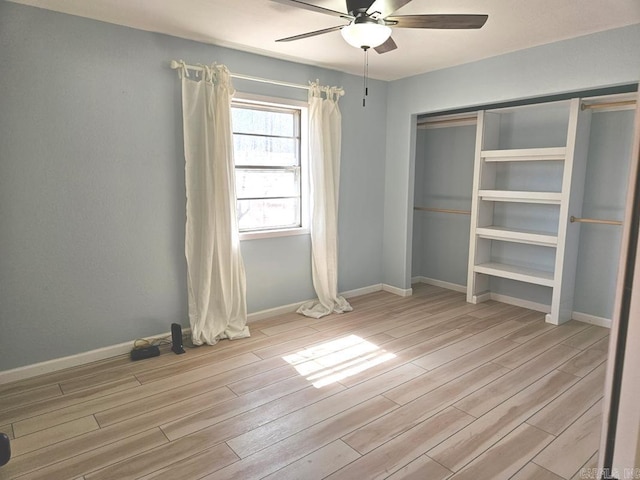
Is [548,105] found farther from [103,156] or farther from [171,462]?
[171,462]

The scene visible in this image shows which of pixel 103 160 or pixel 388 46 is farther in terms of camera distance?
pixel 103 160

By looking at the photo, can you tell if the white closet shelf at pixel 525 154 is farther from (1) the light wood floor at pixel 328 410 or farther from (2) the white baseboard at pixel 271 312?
(2) the white baseboard at pixel 271 312

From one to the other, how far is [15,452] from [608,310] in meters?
4.69

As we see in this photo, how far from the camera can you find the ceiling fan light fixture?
2.29 m

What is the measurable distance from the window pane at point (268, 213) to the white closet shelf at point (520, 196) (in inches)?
80.9

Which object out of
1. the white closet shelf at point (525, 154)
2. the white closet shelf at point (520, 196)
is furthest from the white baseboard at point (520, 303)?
the white closet shelf at point (525, 154)

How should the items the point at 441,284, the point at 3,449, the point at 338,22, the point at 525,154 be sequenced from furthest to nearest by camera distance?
the point at 441,284 → the point at 525,154 → the point at 338,22 → the point at 3,449

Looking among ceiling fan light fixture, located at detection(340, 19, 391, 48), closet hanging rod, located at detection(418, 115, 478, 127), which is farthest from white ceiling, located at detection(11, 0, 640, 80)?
closet hanging rod, located at detection(418, 115, 478, 127)

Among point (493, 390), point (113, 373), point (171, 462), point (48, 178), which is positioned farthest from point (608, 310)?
point (48, 178)

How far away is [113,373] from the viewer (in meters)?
2.92

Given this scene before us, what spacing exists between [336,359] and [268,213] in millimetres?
1632

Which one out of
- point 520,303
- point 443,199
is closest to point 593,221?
point 520,303

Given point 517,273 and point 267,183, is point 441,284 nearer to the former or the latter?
point 517,273

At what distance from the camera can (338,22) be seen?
2.90 meters
